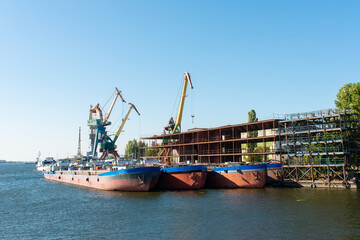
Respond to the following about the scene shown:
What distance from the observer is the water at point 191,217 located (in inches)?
1047

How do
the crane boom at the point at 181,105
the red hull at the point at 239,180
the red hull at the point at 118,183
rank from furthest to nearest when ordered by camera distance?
the crane boom at the point at 181,105, the red hull at the point at 239,180, the red hull at the point at 118,183

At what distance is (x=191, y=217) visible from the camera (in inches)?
1286

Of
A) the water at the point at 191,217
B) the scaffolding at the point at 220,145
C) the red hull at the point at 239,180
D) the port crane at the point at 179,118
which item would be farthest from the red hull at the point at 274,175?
the port crane at the point at 179,118

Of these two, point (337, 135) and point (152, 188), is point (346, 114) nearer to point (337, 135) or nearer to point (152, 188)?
point (337, 135)

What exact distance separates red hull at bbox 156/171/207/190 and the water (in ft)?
28.4

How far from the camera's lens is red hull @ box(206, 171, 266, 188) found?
5644 centimetres

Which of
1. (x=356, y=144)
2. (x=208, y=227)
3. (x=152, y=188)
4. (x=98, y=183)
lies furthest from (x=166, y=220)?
(x=356, y=144)

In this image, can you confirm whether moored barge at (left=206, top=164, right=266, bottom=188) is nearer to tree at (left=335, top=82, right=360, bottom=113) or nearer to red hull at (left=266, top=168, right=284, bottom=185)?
red hull at (left=266, top=168, right=284, bottom=185)

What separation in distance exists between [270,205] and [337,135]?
28.8 meters

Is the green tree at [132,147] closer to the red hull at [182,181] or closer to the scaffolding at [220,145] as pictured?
the scaffolding at [220,145]

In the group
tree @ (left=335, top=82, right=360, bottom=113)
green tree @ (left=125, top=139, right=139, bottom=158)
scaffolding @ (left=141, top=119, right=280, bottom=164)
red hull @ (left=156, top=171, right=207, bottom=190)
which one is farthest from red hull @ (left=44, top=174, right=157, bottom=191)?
green tree @ (left=125, top=139, right=139, bottom=158)

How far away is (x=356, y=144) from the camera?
2397 inches

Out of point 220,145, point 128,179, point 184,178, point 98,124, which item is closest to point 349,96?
point 220,145

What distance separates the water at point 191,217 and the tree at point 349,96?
2806cm
